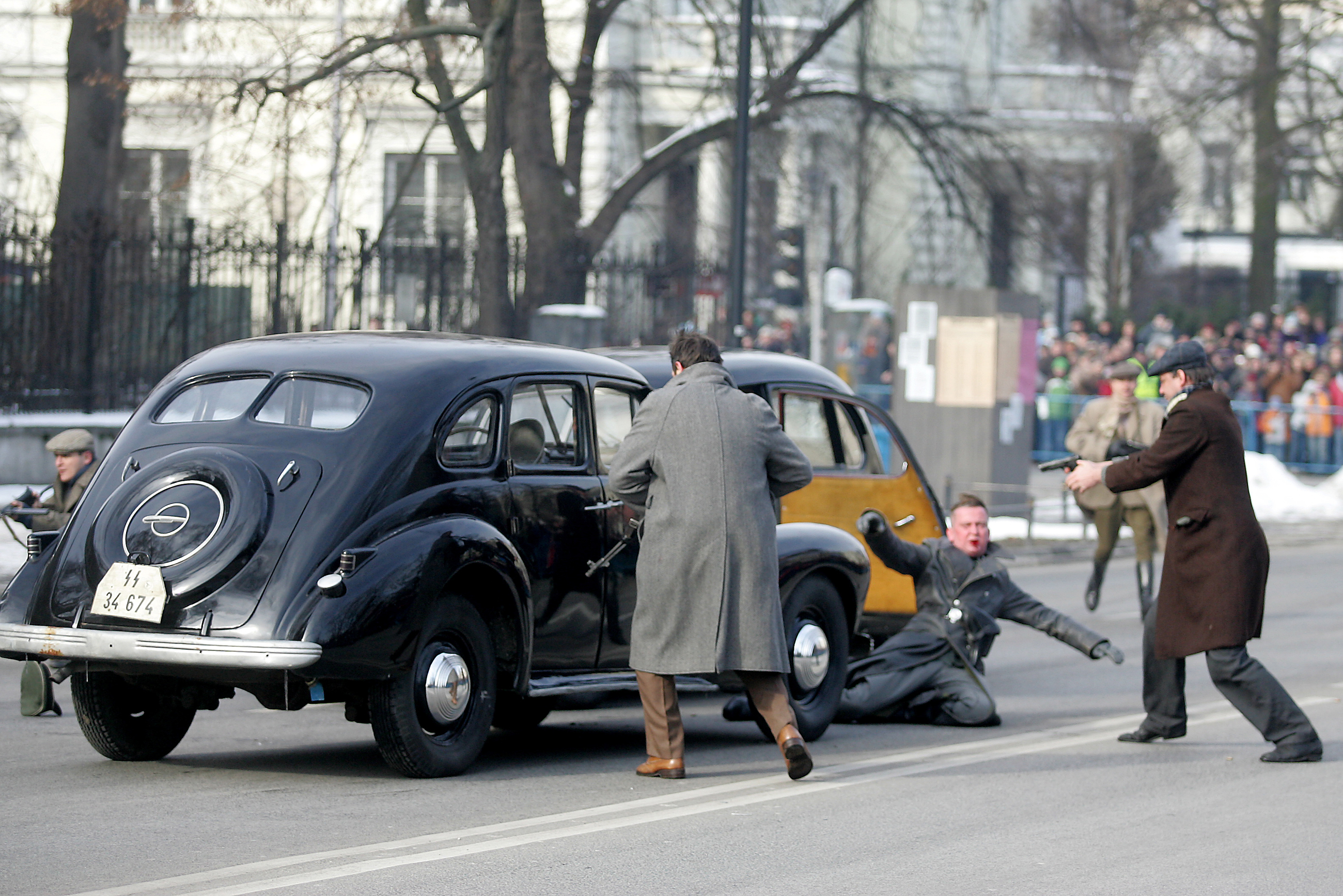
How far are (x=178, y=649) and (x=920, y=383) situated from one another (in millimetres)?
14846

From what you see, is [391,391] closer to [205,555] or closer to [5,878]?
[205,555]

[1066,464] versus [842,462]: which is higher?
[1066,464]

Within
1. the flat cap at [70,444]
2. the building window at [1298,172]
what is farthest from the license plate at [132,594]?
the building window at [1298,172]

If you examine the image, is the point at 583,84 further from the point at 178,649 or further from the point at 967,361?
the point at 178,649

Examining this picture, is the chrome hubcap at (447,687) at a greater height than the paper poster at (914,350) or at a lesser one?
lesser

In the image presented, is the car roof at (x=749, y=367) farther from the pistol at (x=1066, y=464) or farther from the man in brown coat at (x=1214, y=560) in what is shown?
the man in brown coat at (x=1214, y=560)

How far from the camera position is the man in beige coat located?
14.5m

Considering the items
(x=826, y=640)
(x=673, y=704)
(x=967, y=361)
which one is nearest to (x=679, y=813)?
(x=673, y=704)

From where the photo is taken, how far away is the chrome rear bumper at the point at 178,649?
6.74m

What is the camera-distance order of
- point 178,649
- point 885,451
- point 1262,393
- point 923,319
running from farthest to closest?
point 1262,393, point 923,319, point 885,451, point 178,649

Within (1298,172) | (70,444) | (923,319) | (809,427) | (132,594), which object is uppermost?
(1298,172)

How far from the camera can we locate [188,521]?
7027 millimetres

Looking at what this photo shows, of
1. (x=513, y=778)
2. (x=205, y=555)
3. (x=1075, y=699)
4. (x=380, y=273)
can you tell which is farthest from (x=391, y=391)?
(x=380, y=273)

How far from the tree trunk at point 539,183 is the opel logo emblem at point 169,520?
1413cm
